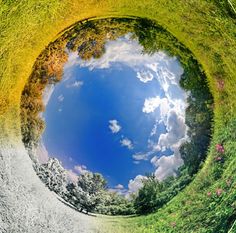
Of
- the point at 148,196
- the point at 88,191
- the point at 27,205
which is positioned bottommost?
the point at 148,196

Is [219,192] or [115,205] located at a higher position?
[115,205]

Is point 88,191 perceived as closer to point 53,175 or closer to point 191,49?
point 53,175

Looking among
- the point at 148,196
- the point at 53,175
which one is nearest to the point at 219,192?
the point at 148,196

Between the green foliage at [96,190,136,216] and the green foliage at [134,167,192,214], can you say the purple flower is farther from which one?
the green foliage at [96,190,136,216]

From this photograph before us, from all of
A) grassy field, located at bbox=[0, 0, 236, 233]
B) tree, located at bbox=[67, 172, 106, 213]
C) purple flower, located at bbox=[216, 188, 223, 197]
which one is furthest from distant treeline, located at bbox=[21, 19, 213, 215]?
purple flower, located at bbox=[216, 188, 223, 197]

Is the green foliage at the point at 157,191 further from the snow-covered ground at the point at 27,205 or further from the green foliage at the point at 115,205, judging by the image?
the snow-covered ground at the point at 27,205

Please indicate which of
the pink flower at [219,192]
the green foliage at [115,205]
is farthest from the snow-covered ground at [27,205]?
the pink flower at [219,192]

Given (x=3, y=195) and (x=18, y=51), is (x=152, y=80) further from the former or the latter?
(x=3, y=195)
